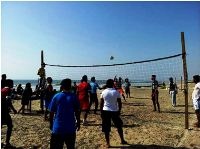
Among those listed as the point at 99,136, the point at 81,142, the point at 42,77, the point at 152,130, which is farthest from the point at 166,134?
the point at 42,77

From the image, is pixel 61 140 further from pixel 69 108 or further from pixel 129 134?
pixel 129 134

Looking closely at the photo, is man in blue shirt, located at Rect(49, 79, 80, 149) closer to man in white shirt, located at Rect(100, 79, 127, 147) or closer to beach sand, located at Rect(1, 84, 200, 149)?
man in white shirt, located at Rect(100, 79, 127, 147)

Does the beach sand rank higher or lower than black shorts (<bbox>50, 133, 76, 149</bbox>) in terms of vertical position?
lower

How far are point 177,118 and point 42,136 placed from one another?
6.57m

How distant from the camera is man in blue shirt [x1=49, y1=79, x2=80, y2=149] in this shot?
645cm

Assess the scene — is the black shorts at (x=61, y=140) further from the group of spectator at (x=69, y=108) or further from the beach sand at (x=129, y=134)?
the beach sand at (x=129, y=134)

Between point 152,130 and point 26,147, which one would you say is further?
point 152,130

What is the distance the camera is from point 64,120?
256 inches

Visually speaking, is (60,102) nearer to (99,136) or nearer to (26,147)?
(26,147)

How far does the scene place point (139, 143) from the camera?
9438 mm

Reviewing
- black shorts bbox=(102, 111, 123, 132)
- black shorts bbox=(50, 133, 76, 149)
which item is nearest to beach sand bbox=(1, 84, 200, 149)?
black shorts bbox=(102, 111, 123, 132)

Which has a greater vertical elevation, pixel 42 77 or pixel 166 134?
pixel 42 77

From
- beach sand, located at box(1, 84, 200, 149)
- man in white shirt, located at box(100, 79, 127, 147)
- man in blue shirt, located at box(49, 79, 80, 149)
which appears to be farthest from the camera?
beach sand, located at box(1, 84, 200, 149)

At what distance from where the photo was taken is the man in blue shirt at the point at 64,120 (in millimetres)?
6453
